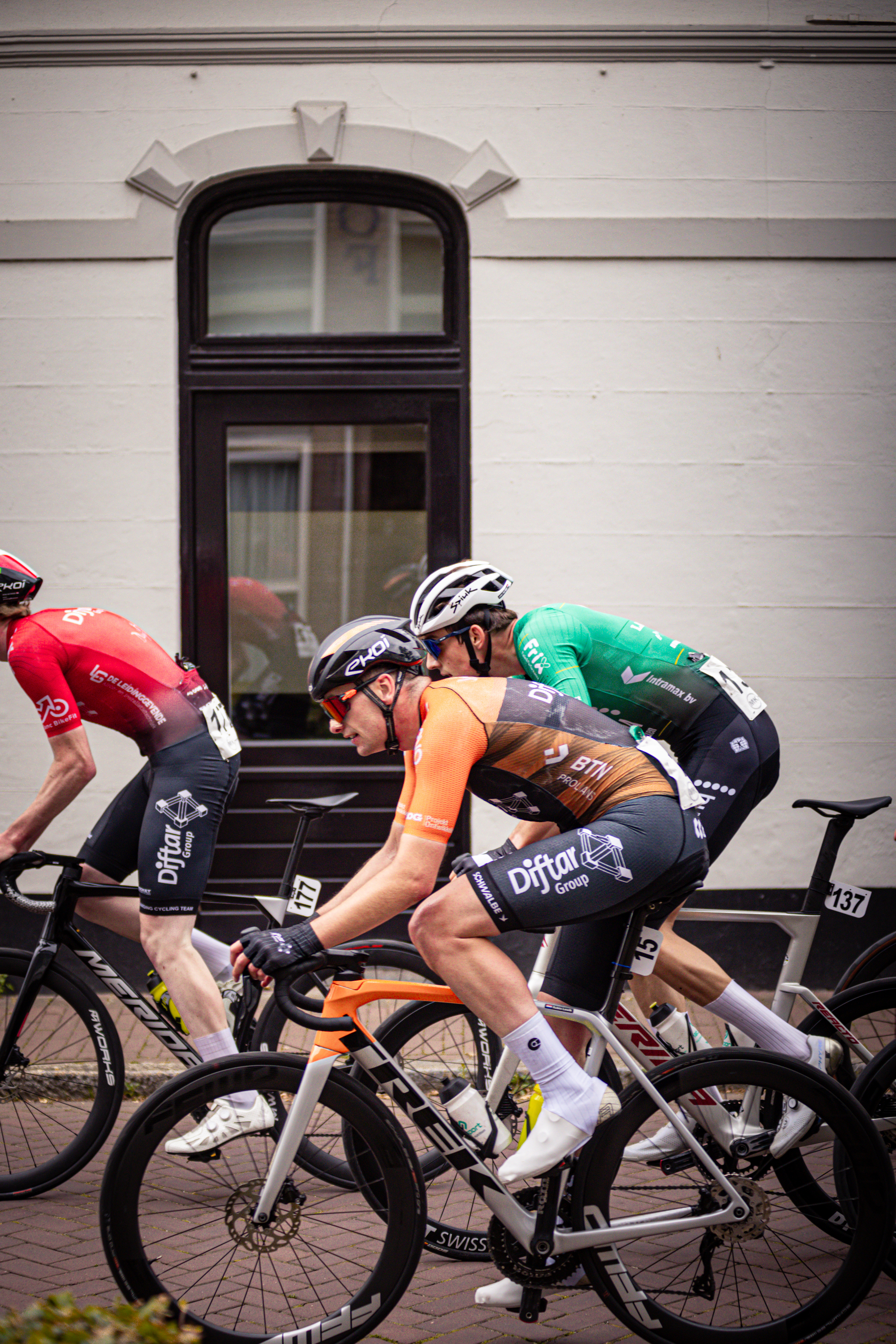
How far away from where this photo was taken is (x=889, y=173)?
271 inches

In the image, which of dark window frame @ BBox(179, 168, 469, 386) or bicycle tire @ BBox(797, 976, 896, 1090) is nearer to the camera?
bicycle tire @ BBox(797, 976, 896, 1090)

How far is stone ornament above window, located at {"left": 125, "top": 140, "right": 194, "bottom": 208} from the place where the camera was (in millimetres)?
6816

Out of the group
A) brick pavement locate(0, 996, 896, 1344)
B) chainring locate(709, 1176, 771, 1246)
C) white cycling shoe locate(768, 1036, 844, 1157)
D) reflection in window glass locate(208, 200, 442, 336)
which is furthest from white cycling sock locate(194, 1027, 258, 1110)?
reflection in window glass locate(208, 200, 442, 336)

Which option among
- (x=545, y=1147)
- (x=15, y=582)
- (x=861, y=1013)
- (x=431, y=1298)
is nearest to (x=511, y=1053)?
(x=545, y=1147)

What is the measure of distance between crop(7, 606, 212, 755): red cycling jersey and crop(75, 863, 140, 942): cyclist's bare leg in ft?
1.66

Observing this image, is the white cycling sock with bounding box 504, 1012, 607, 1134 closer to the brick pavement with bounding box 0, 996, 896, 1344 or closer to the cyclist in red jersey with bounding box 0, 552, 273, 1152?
the brick pavement with bounding box 0, 996, 896, 1344

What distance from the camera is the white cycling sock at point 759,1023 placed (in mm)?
3400

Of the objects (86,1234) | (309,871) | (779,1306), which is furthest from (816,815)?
(86,1234)

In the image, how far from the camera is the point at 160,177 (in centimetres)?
682

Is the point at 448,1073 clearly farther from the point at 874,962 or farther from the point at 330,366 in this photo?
the point at 330,366

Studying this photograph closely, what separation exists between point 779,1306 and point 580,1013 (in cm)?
88

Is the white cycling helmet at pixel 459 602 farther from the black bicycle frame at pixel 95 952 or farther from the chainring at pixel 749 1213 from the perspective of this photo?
the chainring at pixel 749 1213

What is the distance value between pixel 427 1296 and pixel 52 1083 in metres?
1.59

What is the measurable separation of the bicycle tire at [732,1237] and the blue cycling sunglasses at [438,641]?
159cm
